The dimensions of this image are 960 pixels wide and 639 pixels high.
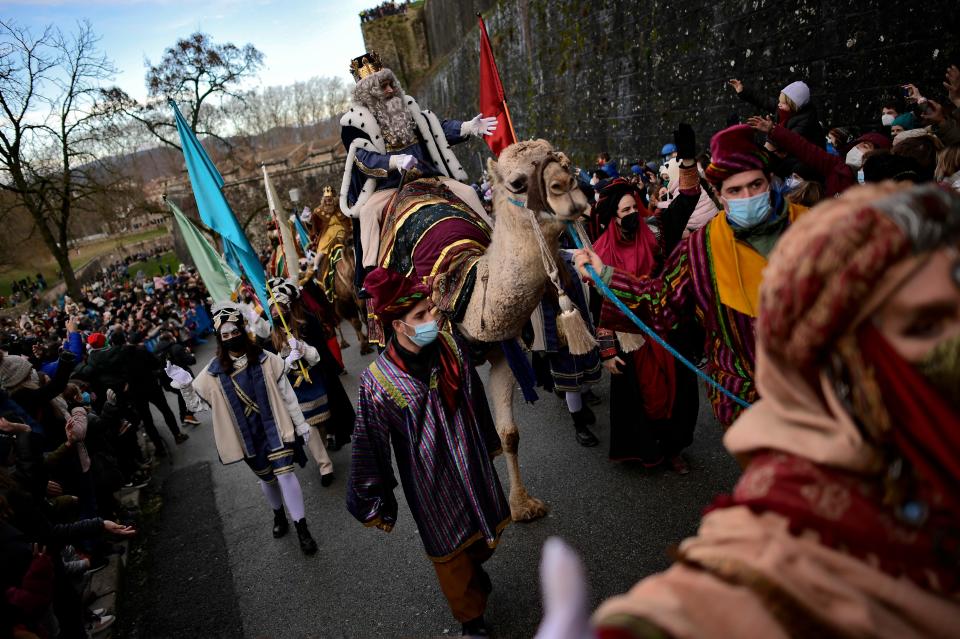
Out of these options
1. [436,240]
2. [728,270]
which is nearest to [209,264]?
[436,240]

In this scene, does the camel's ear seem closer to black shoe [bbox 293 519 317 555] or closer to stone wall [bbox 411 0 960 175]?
black shoe [bbox 293 519 317 555]

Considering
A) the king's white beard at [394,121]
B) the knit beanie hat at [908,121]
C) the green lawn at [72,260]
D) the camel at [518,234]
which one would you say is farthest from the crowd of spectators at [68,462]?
the green lawn at [72,260]

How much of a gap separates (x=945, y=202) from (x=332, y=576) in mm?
4100

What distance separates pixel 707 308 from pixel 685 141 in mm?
1649

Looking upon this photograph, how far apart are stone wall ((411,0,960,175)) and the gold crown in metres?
4.16

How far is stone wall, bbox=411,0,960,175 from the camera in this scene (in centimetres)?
523

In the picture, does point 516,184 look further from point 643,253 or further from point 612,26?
point 612,26

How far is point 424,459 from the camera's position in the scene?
2.81 metres

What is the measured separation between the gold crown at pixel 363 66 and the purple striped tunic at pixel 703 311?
4.26 m

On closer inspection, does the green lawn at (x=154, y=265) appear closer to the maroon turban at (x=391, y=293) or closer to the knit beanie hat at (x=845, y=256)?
the maroon turban at (x=391, y=293)

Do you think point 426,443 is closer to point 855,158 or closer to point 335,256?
point 855,158

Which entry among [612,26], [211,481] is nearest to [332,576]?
[211,481]

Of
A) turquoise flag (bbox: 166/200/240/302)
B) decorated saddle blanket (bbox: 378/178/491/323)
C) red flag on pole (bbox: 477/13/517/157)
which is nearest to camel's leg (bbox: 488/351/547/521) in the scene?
decorated saddle blanket (bbox: 378/178/491/323)

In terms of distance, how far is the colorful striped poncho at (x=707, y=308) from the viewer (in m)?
2.50
